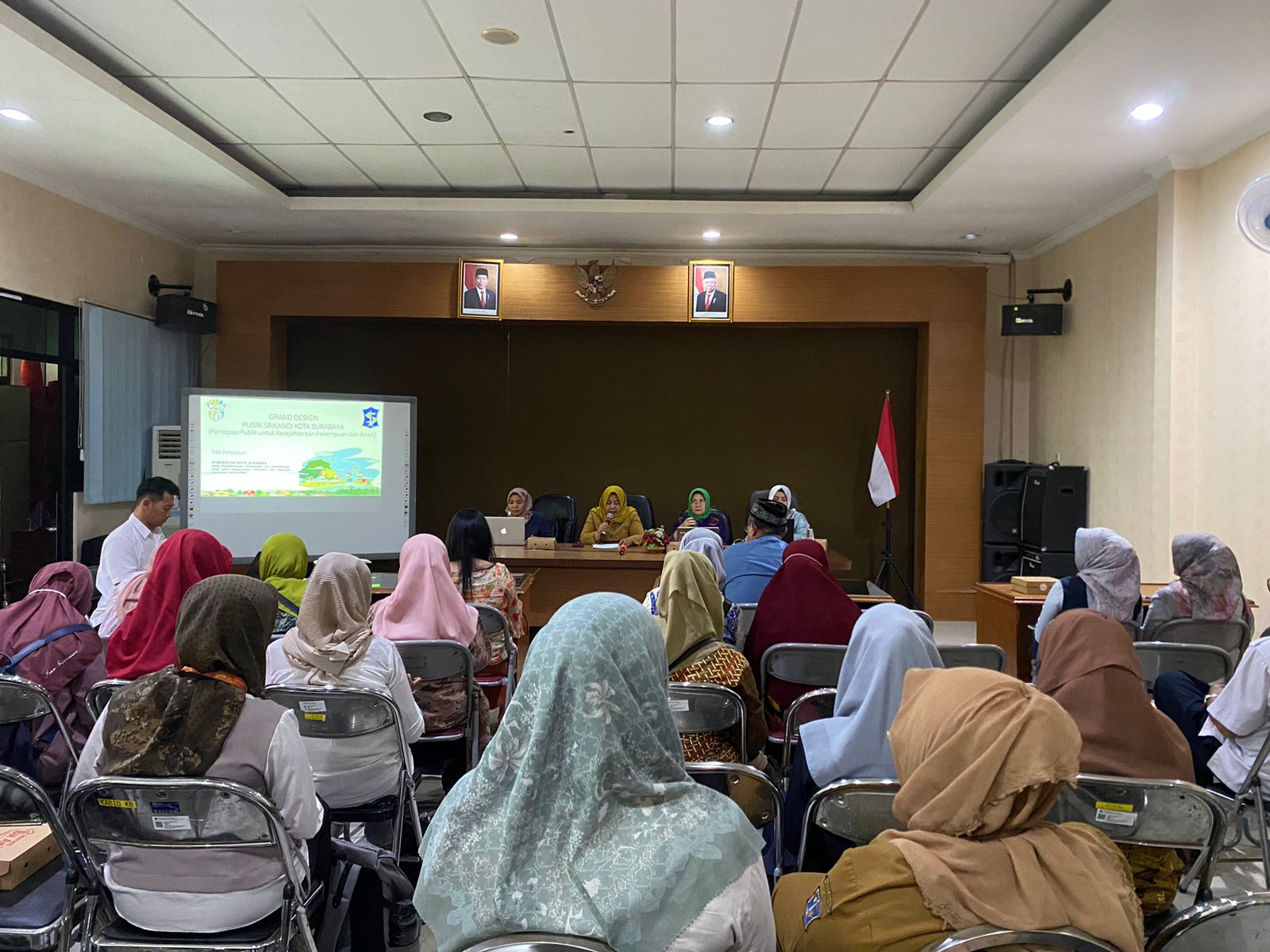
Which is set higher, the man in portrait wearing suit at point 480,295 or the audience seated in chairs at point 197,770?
the man in portrait wearing suit at point 480,295

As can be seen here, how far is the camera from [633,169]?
6309 millimetres

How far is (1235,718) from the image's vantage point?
2.67 meters

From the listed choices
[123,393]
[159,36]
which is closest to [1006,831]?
[159,36]

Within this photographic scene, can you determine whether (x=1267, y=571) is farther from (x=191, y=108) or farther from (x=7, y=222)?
(x=7, y=222)

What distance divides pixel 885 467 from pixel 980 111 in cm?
363

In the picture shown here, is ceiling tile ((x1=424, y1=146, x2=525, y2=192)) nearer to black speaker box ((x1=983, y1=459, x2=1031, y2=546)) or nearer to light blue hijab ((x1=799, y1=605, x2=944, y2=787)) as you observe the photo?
black speaker box ((x1=983, y1=459, x2=1031, y2=546))

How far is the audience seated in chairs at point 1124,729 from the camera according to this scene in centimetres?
199

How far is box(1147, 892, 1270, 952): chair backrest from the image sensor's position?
1.28 meters

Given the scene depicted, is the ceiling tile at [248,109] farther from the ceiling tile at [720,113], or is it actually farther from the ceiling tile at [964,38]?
the ceiling tile at [964,38]

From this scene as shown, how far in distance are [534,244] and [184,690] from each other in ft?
22.4

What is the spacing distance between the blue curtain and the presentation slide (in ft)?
2.31

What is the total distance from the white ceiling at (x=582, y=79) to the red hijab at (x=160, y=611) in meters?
2.37

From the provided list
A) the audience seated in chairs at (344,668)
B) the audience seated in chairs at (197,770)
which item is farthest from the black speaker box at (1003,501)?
the audience seated in chairs at (197,770)

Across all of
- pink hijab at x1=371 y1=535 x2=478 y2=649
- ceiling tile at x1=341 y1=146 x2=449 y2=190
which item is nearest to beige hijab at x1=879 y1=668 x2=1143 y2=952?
pink hijab at x1=371 y1=535 x2=478 y2=649
